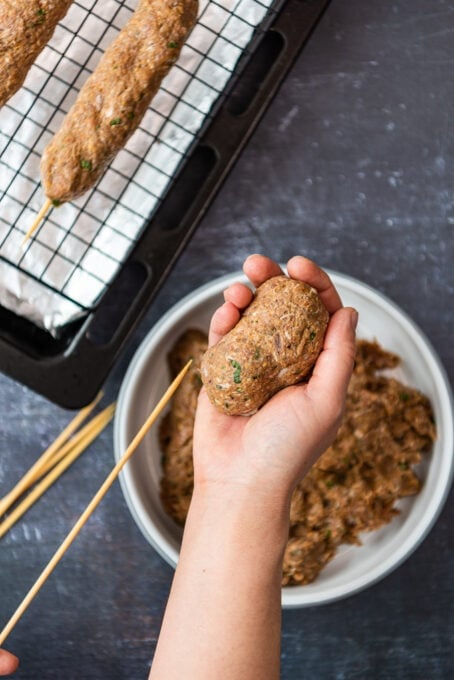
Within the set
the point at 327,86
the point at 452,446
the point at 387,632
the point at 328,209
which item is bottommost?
the point at 387,632

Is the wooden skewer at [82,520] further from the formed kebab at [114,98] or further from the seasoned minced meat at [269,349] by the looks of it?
the formed kebab at [114,98]

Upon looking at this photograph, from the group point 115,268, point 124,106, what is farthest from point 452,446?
point 124,106

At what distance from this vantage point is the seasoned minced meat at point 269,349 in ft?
3.99

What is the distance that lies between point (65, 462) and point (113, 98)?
745 mm

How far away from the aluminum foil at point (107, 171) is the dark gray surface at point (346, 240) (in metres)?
0.16

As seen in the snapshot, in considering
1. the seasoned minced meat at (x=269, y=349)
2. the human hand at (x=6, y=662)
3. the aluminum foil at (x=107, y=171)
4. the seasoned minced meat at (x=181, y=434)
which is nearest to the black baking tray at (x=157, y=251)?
the aluminum foil at (x=107, y=171)

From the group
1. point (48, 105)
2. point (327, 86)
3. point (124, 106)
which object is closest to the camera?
point (124, 106)

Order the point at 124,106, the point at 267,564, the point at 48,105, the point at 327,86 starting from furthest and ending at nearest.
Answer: the point at 327,86
the point at 48,105
the point at 124,106
the point at 267,564

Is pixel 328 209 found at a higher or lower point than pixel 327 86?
lower

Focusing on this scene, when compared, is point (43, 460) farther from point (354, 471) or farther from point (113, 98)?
point (113, 98)

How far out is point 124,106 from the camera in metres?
1.42

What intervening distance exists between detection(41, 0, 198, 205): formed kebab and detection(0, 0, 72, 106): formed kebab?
127mm

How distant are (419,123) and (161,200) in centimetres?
57

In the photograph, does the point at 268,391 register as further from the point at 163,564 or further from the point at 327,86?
the point at 327,86
